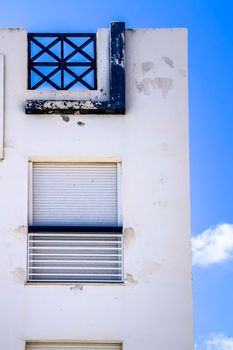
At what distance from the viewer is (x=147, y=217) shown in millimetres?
14797

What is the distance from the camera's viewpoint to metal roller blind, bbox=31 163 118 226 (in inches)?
587

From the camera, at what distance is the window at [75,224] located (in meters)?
14.8

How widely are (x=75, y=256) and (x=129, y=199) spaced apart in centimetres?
131

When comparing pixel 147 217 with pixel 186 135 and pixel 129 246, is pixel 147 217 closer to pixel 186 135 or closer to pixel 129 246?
pixel 129 246

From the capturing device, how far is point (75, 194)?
49.2 feet

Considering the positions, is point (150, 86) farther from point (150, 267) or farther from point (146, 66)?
point (150, 267)

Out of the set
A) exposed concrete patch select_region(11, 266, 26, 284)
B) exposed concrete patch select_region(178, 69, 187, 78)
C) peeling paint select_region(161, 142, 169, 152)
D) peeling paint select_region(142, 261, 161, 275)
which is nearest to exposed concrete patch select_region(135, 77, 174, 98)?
exposed concrete patch select_region(178, 69, 187, 78)

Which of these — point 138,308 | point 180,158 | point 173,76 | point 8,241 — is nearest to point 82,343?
point 138,308

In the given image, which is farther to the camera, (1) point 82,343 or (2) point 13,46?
(2) point 13,46

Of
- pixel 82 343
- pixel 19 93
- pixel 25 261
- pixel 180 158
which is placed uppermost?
pixel 19 93

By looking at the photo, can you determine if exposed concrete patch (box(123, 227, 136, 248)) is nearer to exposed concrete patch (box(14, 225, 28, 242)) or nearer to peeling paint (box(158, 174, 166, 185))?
peeling paint (box(158, 174, 166, 185))

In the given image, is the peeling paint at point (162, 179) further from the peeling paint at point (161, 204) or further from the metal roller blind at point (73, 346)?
the metal roller blind at point (73, 346)

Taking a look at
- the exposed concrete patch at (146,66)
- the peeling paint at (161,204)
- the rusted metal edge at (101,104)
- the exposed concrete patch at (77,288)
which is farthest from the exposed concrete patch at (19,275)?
the exposed concrete patch at (146,66)

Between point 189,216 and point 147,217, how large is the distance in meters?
0.70
